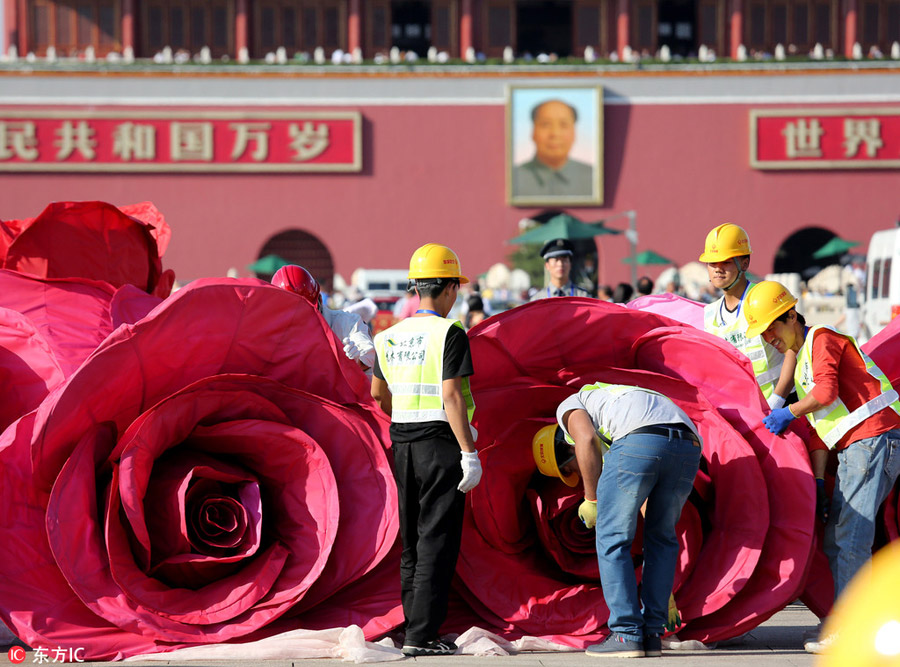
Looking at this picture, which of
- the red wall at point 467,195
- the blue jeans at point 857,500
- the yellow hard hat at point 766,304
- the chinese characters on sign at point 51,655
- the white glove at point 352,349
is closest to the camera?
the chinese characters on sign at point 51,655

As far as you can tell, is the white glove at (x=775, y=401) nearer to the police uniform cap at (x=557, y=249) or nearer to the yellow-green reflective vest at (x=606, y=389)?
the yellow-green reflective vest at (x=606, y=389)

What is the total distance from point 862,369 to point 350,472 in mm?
2448

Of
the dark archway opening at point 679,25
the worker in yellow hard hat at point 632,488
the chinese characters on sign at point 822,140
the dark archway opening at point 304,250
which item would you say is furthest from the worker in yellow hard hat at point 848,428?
the dark archway opening at point 679,25

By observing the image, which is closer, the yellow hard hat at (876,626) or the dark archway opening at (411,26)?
the yellow hard hat at (876,626)

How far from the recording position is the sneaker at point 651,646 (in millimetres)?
5316

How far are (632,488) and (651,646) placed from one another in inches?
28.3

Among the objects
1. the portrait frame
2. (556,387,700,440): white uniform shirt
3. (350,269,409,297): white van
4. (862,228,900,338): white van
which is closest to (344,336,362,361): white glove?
(556,387,700,440): white uniform shirt

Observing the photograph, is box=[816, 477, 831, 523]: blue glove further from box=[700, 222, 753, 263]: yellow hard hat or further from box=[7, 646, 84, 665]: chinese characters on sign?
box=[7, 646, 84, 665]: chinese characters on sign

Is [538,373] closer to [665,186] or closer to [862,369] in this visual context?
[862,369]

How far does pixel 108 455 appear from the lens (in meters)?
5.50

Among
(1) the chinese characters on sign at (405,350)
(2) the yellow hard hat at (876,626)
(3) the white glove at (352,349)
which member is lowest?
(2) the yellow hard hat at (876,626)

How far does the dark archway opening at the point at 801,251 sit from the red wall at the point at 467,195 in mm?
1977

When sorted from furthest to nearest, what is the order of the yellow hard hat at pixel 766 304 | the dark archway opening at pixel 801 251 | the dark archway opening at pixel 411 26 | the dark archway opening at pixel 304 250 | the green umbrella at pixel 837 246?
the dark archway opening at pixel 411 26, the dark archway opening at pixel 801 251, the dark archway opening at pixel 304 250, the green umbrella at pixel 837 246, the yellow hard hat at pixel 766 304

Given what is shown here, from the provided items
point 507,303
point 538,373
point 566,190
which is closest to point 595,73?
point 566,190
